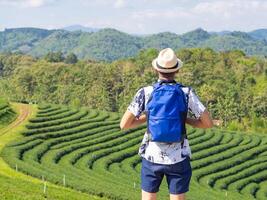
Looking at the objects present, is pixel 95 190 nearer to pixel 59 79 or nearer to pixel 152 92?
pixel 152 92

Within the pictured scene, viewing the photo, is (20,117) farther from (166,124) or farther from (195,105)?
(166,124)

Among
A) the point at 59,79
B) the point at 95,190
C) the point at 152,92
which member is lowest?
the point at 59,79

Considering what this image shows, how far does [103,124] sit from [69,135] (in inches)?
249

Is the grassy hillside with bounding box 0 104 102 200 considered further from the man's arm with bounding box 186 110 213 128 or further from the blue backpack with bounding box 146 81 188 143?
the man's arm with bounding box 186 110 213 128

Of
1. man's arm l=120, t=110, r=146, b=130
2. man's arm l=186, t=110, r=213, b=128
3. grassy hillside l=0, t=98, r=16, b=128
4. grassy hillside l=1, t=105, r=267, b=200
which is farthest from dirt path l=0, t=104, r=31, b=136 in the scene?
man's arm l=186, t=110, r=213, b=128

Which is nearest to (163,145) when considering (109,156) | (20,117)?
(109,156)

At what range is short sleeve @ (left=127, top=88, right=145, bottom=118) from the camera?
23.1 feet

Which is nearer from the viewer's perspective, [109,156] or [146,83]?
[109,156]

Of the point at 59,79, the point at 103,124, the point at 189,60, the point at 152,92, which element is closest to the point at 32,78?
the point at 59,79

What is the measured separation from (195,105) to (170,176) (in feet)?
3.43

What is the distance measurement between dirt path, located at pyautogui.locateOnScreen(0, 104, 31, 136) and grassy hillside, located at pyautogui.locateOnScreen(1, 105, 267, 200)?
1136mm

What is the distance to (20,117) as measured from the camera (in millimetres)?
49438

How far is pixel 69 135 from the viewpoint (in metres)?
45.9

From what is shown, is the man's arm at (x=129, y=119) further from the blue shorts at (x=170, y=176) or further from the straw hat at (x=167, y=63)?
the straw hat at (x=167, y=63)
